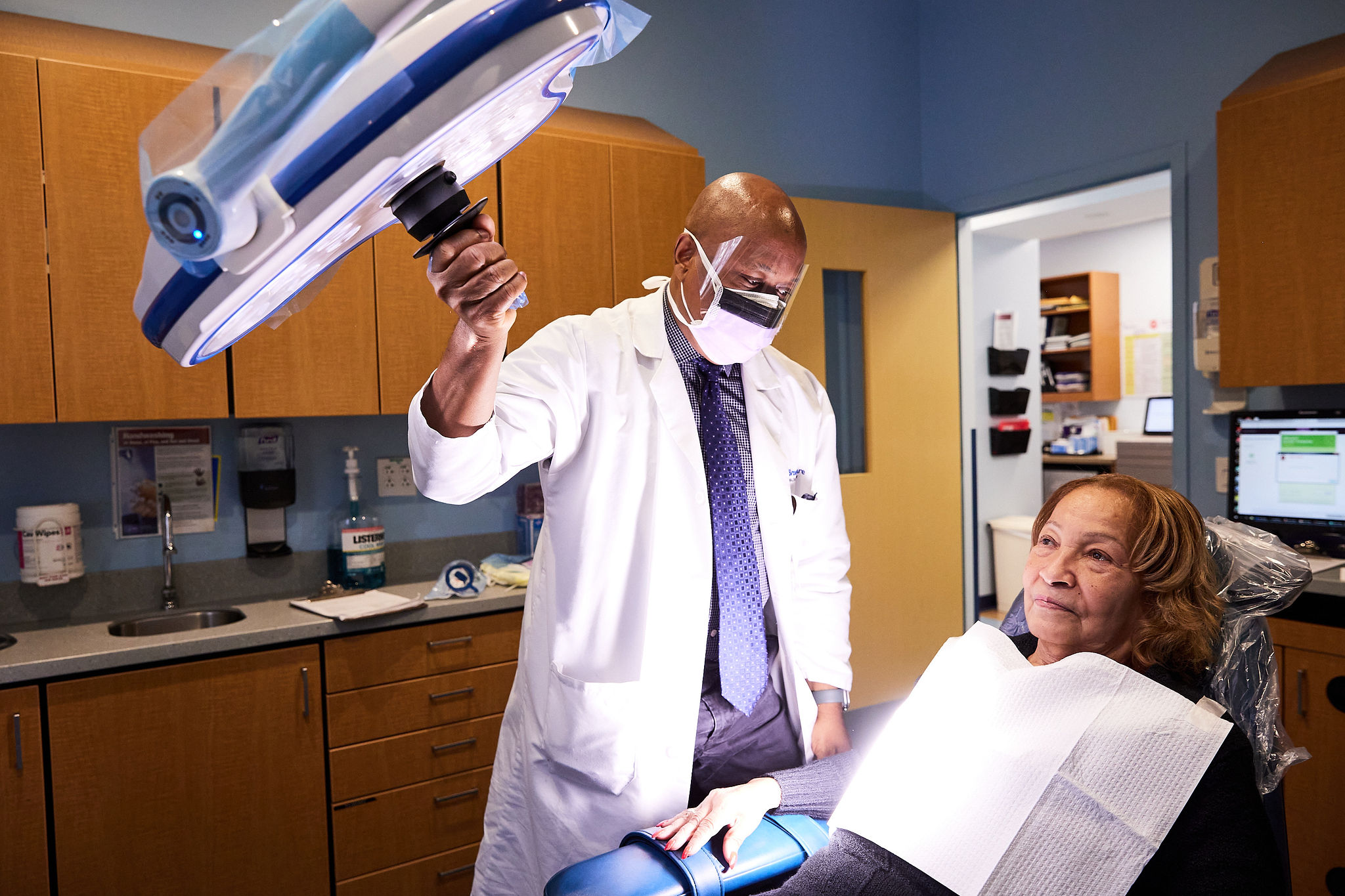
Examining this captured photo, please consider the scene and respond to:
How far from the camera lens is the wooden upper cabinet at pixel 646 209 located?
9.87 ft

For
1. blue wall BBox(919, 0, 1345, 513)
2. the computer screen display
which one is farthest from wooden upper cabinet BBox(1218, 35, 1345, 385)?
blue wall BBox(919, 0, 1345, 513)

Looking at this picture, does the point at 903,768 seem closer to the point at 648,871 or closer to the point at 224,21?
the point at 648,871

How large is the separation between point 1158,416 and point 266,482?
6794mm

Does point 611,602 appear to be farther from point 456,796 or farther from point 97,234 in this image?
point 97,234

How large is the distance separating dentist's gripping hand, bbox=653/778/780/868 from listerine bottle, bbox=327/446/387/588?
1822 millimetres

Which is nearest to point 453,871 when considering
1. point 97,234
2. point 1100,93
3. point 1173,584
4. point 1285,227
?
point 97,234

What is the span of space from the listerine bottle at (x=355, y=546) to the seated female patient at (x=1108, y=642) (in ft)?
6.02

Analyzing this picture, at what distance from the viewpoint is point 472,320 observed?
85cm

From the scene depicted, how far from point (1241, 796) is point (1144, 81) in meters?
3.02

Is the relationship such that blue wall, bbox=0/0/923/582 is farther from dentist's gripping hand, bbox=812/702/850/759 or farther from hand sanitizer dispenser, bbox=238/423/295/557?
dentist's gripping hand, bbox=812/702/850/759

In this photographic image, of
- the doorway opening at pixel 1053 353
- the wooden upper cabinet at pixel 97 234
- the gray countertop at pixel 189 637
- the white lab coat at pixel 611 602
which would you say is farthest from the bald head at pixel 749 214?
the doorway opening at pixel 1053 353

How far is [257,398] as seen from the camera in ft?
8.16

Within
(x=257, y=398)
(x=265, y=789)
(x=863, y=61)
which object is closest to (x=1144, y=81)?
(x=863, y=61)

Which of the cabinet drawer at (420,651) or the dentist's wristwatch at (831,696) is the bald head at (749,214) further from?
the cabinet drawer at (420,651)
